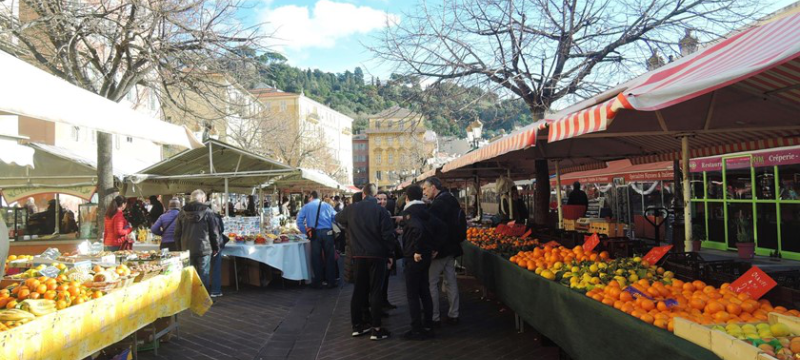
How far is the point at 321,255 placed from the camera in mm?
9445

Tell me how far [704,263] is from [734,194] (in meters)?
11.3

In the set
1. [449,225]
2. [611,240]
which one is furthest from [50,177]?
[611,240]

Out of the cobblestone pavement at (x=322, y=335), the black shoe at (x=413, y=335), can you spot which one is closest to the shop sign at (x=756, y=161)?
the cobblestone pavement at (x=322, y=335)

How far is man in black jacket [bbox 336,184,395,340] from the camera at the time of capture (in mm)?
5832

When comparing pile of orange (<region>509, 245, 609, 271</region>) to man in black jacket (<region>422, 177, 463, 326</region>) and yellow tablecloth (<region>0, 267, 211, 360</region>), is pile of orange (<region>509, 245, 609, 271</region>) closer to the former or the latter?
man in black jacket (<region>422, 177, 463, 326</region>)

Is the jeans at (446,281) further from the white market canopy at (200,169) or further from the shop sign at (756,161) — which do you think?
the shop sign at (756,161)

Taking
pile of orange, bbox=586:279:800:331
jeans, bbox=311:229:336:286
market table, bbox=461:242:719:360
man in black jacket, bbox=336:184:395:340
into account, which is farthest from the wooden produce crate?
jeans, bbox=311:229:336:286

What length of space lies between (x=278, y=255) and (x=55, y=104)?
6.00 m

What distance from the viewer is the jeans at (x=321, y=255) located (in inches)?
371

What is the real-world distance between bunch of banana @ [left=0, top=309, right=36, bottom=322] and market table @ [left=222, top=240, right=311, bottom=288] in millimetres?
5645

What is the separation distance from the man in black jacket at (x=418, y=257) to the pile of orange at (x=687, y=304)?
223 centimetres

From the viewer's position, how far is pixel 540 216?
34.2 feet

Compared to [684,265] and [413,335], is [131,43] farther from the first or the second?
[684,265]

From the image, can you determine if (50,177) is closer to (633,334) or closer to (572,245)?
(572,245)
